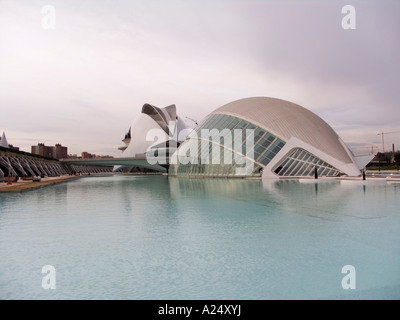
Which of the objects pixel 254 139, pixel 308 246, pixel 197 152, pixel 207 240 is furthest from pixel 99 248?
pixel 197 152

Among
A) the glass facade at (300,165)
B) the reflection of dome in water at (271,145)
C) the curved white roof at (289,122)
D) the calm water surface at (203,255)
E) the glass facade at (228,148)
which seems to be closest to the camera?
the calm water surface at (203,255)

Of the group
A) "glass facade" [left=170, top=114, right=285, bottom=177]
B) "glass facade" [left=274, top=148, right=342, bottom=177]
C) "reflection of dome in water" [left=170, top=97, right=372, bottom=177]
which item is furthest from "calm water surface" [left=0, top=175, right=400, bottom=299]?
"glass facade" [left=170, top=114, right=285, bottom=177]

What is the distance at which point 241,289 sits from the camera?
4.92 meters

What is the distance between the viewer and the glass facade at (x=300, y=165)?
35969 millimetres

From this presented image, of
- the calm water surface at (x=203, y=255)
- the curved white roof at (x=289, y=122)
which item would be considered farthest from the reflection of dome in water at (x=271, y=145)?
the calm water surface at (x=203, y=255)

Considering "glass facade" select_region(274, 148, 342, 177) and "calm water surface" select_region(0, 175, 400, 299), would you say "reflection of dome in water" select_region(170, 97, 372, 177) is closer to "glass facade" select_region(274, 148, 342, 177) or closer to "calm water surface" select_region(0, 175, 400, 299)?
"glass facade" select_region(274, 148, 342, 177)

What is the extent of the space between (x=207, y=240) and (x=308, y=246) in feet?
7.13

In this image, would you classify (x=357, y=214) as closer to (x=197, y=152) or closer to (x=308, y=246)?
(x=308, y=246)

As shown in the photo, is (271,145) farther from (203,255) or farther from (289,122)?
(203,255)

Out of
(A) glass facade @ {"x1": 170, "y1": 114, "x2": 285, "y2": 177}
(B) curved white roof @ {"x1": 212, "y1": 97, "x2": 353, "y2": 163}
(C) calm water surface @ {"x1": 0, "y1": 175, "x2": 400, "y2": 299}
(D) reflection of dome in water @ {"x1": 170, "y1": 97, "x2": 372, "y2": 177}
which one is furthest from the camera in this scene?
(B) curved white roof @ {"x1": 212, "y1": 97, "x2": 353, "y2": 163}

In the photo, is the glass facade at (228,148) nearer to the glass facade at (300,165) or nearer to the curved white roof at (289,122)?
the curved white roof at (289,122)

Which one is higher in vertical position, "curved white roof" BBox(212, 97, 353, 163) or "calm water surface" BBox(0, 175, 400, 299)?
"curved white roof" BBox(212, 97, 353, 163)

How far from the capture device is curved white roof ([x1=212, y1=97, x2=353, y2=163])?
36.8 m

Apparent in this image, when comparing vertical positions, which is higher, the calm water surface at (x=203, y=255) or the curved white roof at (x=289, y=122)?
the curved white roof at (x=289, y=122)
